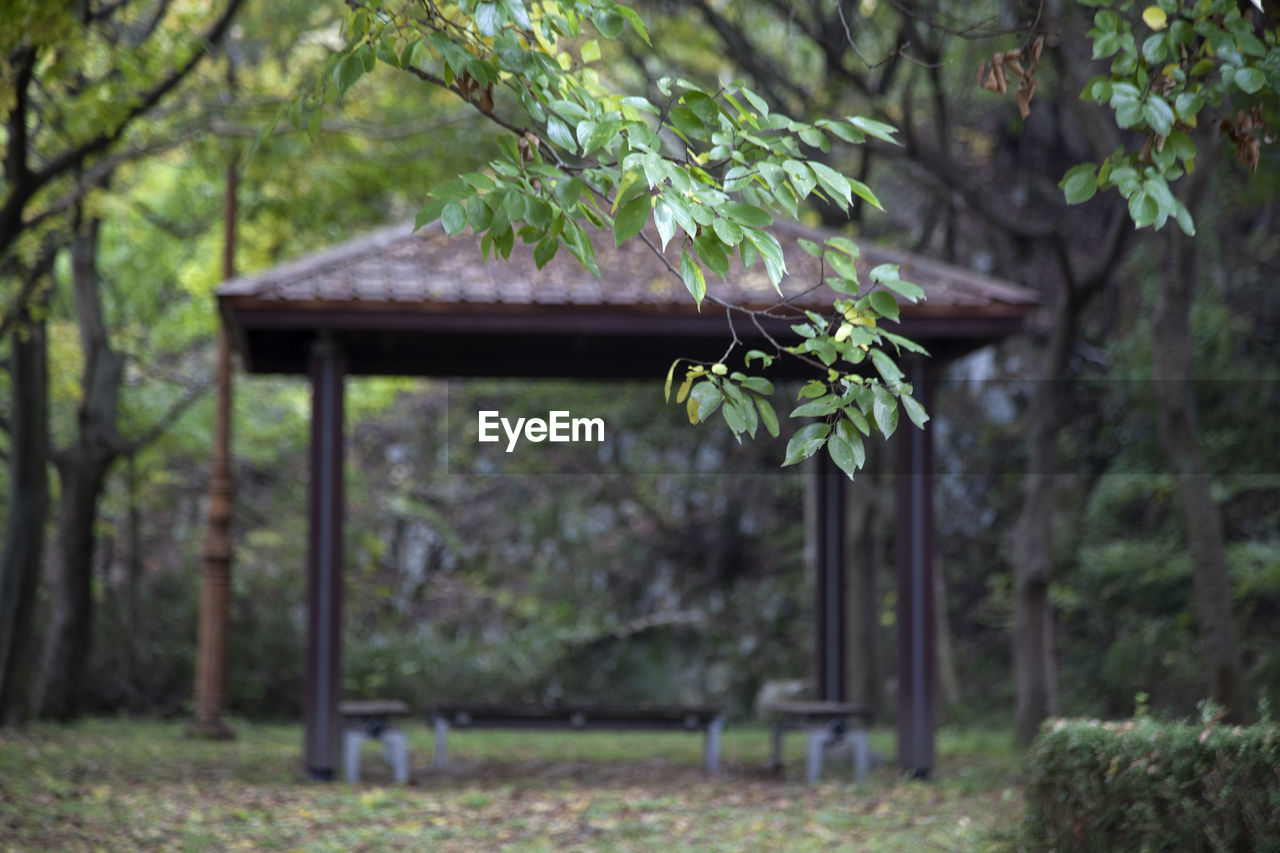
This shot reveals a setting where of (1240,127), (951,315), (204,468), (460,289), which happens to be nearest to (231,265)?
(460,289)

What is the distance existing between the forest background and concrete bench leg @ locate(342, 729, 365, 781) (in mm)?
3957

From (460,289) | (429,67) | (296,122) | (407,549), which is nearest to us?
(296,122)

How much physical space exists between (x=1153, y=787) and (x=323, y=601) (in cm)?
569

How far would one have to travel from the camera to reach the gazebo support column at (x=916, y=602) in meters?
9.17

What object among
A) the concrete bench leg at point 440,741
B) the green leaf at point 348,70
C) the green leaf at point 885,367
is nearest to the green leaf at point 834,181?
the green leaf at point 885,367

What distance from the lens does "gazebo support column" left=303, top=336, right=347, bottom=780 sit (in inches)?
347

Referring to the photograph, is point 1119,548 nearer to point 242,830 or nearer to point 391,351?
point 391,351

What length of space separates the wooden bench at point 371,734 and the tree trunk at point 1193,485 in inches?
209

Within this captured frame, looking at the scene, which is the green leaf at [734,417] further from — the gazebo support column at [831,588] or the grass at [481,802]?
the gazebo support column at [831,588]

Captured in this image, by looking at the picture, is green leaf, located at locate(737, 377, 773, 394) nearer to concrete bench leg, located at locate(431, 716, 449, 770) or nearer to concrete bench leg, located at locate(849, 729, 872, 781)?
concrete bench leg, located at locate(849, 729, 872, 781)

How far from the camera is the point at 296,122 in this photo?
389 centimetres

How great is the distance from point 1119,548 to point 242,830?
9.12m

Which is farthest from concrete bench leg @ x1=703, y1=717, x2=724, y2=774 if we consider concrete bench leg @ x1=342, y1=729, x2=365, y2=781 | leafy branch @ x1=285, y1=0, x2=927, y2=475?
leafy branch @ x1=285, y1=0, x2=927, y2=475

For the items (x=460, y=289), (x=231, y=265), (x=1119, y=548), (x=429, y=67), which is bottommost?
(x=1119, y=548)
